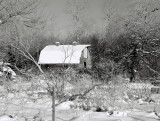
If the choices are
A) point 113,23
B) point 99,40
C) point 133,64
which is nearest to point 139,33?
point 133,64

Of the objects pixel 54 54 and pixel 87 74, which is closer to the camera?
pixel 87 74

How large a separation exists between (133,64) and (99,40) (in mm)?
14719

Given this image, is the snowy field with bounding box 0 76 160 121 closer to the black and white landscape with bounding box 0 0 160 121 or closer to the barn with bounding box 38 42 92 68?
the black and white landscape with bounding box 0 0 160 121

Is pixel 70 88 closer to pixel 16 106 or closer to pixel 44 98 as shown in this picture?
pixel 44 98

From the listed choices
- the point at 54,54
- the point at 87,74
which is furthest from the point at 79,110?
the point at 54,54

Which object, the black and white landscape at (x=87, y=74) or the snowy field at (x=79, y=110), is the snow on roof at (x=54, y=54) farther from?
the snowy field at (x=79, y=110)

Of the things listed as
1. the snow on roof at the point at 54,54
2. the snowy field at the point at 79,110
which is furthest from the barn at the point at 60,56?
the snowy field at the point at 79,110

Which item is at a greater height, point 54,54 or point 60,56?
point 54,54

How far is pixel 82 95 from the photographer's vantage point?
39.9 feet

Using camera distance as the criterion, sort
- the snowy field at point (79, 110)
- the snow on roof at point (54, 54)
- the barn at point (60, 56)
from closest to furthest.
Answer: the snowy field at point (79, 110) < the barn at point (60, 56) < the snow on roof at point (54, 54)

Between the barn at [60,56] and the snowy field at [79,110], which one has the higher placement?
the barn at [60,56]

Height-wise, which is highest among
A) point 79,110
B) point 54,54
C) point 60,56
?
point 54,54

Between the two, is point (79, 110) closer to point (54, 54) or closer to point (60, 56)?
point (60, 56)

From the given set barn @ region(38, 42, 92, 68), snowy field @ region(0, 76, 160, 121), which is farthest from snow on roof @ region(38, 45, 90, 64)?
snowy field @ region(0, 76, 160, 121)
